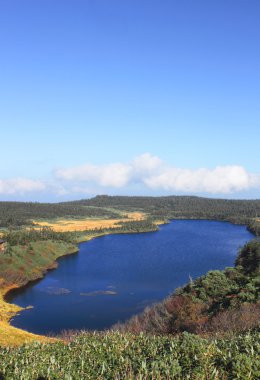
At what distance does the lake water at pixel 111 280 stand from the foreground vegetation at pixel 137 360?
161 ft

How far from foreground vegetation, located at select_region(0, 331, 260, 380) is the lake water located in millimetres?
48995

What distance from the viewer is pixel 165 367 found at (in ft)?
55.0

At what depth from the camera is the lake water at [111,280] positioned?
246 feet

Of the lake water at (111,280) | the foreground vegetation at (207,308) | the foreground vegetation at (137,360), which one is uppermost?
the foreground vegetation at (137,360)

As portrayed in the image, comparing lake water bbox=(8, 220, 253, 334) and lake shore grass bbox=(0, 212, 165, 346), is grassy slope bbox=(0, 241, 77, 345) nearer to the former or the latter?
lake shore grass bbox=(0, 212, 165, 346)

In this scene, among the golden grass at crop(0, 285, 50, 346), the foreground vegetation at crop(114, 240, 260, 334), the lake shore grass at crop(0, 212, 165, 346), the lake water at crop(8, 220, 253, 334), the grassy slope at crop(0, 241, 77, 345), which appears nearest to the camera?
the foreground vegetation at crop(114, 240, 260, 334)

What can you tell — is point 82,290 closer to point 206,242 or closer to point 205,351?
point 205,351

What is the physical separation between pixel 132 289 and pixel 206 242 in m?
89.0

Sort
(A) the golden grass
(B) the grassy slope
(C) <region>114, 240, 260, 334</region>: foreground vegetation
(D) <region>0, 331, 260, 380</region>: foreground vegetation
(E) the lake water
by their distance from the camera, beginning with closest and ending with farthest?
1. (D) <region>0, 331, 260, 380</region>: foreground vegetation
2. (C) <region>114, 240, 260, 334</region>: foreground vegetation
3. (A) the golden grass
4. (E) the lake water
5. (B) the grassy slope

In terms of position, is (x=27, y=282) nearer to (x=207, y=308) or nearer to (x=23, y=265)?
(x=23, y=265)

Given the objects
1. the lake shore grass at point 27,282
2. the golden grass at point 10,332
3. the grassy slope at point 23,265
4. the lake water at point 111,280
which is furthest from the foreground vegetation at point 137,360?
the grassy slope at point 23,265

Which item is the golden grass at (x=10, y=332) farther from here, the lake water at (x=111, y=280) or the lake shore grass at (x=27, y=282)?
the lake water at (x=111, y=280)

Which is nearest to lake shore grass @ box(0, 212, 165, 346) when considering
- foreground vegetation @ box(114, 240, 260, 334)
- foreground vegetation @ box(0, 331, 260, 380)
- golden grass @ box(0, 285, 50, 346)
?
golden grass @ box(0, 285, 50, 346)

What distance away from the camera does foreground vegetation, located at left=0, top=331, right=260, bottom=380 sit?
16375 millimetres
